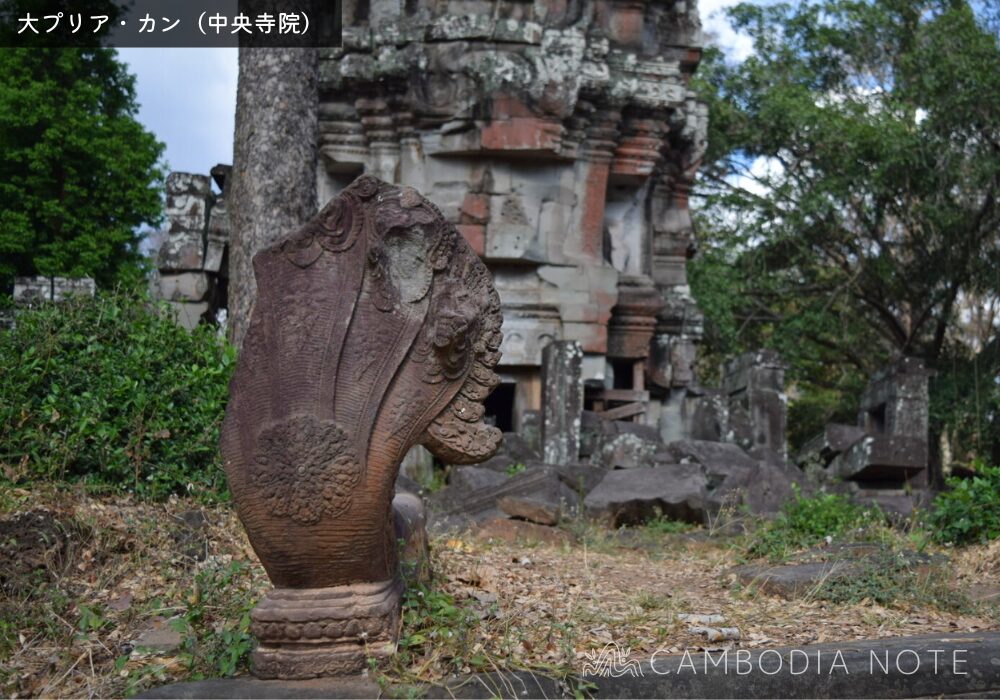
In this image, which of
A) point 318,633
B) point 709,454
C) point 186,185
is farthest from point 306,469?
point 186,185

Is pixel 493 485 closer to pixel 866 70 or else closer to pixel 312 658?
pixel 312 658

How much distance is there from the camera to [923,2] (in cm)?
1986

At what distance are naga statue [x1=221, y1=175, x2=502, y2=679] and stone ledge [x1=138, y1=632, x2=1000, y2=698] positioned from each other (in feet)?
0.55

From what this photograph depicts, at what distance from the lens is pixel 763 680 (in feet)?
12.3

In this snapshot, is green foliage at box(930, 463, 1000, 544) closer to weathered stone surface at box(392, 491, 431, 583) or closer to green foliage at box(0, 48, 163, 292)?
weathered stone surface at box(392, 491, 431, 583)

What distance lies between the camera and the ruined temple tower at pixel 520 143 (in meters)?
12.3

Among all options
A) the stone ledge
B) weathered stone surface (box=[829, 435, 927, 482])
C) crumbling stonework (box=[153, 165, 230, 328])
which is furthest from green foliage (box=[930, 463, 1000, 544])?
crumbling stonework (box=[153, 165, 230, 328])

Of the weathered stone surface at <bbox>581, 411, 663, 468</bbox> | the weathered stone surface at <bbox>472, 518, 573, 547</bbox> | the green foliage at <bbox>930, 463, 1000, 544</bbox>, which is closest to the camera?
the green foliage at <bbox>930, 463, 1000, 544</bbox>

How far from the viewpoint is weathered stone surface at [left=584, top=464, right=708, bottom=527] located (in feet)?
26.9

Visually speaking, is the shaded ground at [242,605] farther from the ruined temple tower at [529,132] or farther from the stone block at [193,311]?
the ruined temple tower at [529,132]

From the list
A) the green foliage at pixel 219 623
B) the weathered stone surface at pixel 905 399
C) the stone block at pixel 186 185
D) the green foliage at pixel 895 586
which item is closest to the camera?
the green foliage at pixel 219 623

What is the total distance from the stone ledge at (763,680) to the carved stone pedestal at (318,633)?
0.18 ft

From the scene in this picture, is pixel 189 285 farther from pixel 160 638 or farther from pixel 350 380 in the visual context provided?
pixel 350 380

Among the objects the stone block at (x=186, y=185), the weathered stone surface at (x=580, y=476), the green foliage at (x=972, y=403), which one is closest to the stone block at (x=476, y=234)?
the stone block at (x=186, y=185)
